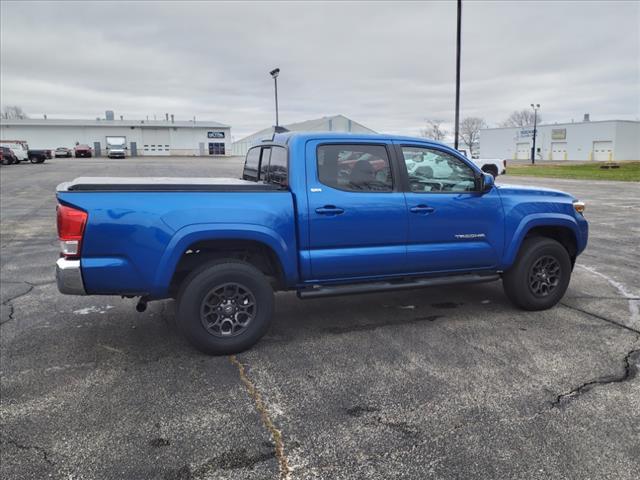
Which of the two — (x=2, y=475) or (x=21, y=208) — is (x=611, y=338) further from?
(x=21, y=208)

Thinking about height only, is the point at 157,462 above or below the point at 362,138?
below

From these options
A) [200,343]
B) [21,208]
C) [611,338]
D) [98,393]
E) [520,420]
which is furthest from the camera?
[21,208]

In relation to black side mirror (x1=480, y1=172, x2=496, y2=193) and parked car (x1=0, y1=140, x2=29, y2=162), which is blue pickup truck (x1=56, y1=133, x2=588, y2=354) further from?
parked car (x1=0, y1=140, x2=29, y2=162)

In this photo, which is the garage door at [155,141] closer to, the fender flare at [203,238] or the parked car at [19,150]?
the parked car at [19,150]

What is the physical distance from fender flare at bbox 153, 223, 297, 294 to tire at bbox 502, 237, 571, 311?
2.66 metres

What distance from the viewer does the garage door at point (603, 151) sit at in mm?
65375

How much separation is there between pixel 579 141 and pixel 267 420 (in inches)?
3014

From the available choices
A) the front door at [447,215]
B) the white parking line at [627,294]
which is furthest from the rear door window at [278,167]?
the white parking line at [627,294]

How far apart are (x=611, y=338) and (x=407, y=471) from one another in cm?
292

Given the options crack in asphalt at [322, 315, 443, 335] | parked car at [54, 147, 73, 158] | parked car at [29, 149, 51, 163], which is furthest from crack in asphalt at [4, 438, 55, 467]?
parked car at [54, 147, 73, 158]

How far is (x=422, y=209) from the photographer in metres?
4.71

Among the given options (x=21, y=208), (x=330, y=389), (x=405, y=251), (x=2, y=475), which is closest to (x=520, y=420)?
(x=330, y=389)

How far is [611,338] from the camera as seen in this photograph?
4562mm

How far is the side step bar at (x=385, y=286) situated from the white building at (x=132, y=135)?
71.5m
